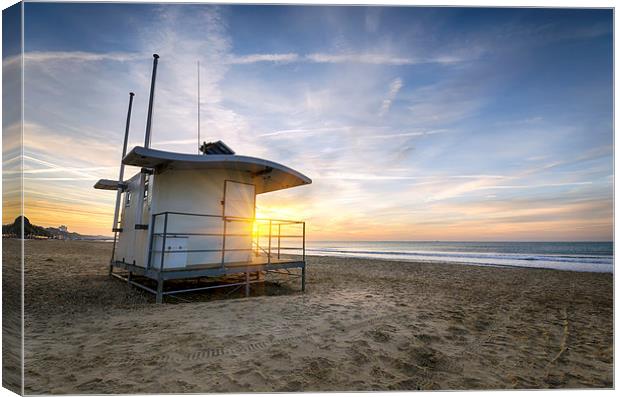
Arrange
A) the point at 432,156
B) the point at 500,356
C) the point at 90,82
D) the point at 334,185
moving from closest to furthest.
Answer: the point at 500,356 → the point at 90,82 → the point at 432,156 → the point at 334,185

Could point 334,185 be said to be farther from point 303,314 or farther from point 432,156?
point 303,314

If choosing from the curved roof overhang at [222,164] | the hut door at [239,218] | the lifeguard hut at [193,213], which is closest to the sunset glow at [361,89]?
the curved roof overhang at [222,164]

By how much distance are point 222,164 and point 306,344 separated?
15.1 feet

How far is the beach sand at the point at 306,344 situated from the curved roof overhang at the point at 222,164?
2964mm

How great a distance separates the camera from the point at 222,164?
23.4 feet

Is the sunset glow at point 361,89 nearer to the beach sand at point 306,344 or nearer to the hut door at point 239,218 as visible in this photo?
the hut door at point 239,218

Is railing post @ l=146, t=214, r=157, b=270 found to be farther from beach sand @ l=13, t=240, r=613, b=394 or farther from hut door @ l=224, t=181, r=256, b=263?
hut door @ l=224, t=181, r=256, b=263

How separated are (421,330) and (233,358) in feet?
9.69

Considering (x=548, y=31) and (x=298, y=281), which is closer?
(x=548, y=31)

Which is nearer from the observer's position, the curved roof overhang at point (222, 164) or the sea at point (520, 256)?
the curved roof overhang at point (222, 164)

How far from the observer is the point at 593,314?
651 centimetres

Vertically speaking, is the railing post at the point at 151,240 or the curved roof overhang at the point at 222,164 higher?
the curved roof overhang at the point at 222,164

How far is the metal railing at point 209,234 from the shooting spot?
686cm

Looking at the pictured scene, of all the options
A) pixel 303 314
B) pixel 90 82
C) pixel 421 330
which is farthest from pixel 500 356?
pixel 90 82
